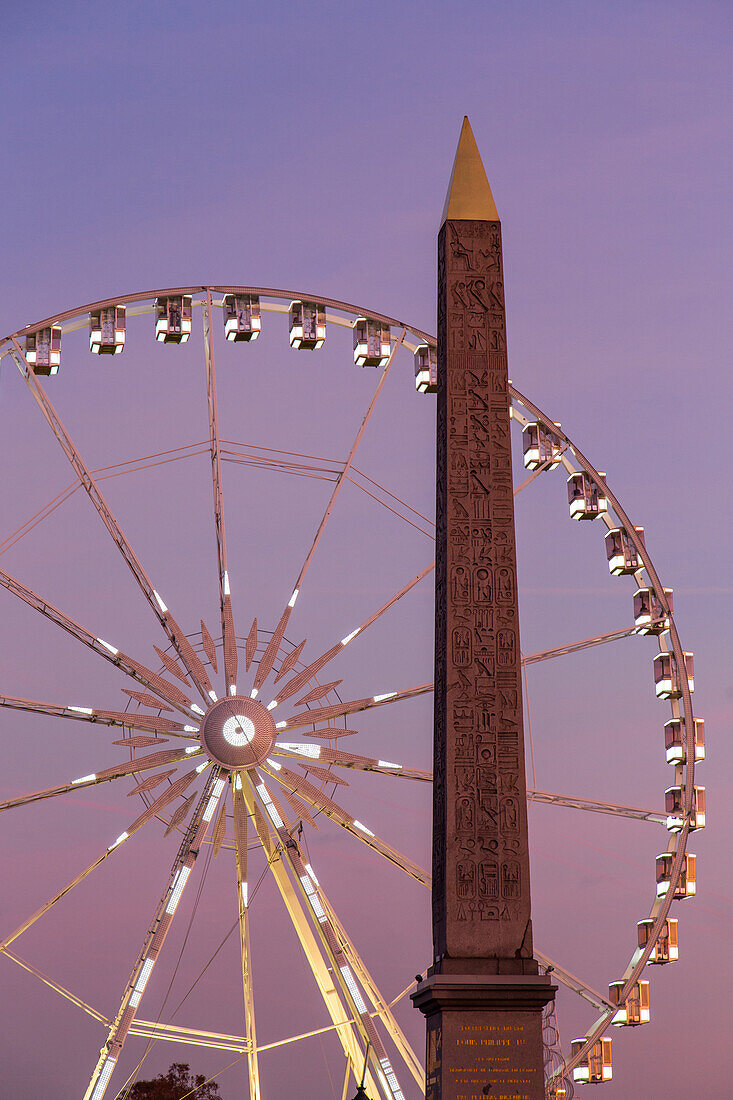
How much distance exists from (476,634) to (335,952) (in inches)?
321

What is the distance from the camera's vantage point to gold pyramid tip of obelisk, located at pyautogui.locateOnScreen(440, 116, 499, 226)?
14711mm

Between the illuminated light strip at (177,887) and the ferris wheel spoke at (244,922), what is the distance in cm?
59

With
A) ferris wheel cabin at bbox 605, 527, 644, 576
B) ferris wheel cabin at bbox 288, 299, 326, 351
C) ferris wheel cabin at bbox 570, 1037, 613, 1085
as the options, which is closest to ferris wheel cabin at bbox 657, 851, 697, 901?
ferris wheel cabin at bbox 570, 1037, 613, 1085

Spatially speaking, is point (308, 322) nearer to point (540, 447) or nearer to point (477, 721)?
point (540, 447)

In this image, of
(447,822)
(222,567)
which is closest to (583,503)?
(222,567)

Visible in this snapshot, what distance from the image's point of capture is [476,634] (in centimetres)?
1355

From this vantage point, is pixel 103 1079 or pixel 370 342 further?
pixel 370 342

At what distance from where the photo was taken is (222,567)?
72.3ft

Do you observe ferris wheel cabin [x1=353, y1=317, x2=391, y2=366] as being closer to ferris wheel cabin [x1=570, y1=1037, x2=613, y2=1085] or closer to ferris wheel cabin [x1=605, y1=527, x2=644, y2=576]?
ferris wheel cabin [x1=605, y1=527, x2=644, y2=576]

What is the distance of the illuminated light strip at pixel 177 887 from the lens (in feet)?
67.4

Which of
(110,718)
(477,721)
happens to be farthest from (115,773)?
(477,721)

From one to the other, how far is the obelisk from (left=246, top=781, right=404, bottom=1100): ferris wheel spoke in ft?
23.6

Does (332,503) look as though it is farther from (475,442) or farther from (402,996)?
(475,442)

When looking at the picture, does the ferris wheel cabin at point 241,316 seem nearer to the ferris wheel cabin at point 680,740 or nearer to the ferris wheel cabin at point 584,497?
the ferris wheel cabin at point 584,497
